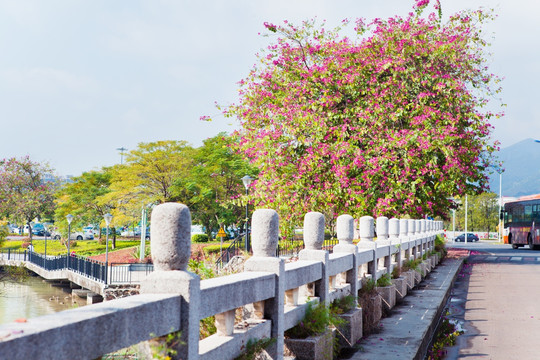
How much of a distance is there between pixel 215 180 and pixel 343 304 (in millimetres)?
41060

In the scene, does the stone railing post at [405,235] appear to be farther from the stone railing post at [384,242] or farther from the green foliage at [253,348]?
the green foliage at [253,348]

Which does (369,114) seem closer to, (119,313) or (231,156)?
(119,313)

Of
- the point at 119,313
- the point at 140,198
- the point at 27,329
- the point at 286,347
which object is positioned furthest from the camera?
the point at 140,198

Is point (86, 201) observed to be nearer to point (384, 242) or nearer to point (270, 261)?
point (384, 242)

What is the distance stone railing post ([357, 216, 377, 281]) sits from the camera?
446 inches

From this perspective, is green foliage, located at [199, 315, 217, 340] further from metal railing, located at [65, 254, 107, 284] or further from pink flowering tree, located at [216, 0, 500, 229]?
metal railing, located at [65, 254, 107, 284]

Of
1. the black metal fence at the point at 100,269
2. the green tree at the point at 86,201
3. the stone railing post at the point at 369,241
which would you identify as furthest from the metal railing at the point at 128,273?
the stone railing post at the point at 369,241

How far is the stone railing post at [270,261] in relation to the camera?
19.5ft

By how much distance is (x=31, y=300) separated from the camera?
1591 inches

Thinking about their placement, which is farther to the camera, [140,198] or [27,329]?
[140,198]

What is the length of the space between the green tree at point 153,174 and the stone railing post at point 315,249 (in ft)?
133

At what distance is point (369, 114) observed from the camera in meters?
23.9

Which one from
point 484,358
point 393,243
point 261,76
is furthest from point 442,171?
point 484,358

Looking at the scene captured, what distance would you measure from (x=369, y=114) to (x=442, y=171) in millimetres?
3517
